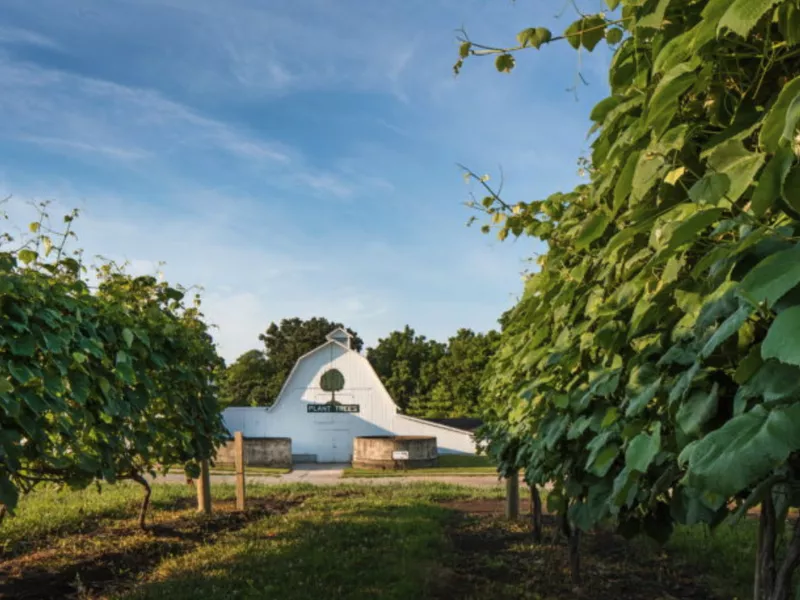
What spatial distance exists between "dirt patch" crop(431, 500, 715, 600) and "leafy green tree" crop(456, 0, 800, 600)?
396cm

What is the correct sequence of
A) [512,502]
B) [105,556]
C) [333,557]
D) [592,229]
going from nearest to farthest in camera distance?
[592,229], [333,557], [105,556], [512,502]

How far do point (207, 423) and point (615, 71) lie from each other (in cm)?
913

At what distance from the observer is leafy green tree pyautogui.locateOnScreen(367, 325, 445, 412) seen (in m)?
48.5

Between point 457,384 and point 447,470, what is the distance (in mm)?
18593

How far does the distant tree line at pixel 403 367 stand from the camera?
144 feet

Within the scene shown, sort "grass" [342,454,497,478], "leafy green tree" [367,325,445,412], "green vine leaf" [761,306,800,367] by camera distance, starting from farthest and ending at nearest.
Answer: "leafy green tree" [367,325,445,412]
"grass" [342,454,497,478]
"green vine leaf" [761,306,800,367]

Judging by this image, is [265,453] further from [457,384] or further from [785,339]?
[785,339]

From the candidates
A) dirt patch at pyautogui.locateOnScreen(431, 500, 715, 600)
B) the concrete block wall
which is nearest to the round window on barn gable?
the concrete block wall

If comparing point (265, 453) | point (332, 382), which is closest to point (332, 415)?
point (332, 382)

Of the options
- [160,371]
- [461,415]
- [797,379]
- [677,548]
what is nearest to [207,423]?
[160,371]

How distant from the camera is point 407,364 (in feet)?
174

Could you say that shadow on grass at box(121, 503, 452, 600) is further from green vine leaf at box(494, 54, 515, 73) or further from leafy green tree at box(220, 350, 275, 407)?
leafy green tree at box(220, 350, 275, 407)

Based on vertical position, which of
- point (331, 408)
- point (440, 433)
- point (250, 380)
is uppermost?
point (250, 380)

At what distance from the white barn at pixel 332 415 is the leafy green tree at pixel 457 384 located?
9.65m
